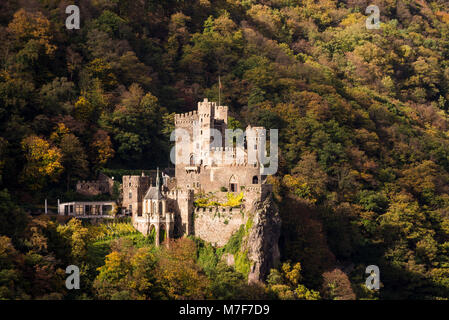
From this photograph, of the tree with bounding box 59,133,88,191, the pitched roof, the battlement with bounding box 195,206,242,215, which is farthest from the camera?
the tree with bounding box 59,133,88,191

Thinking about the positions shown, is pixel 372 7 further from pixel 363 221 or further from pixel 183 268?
pixel 183 268

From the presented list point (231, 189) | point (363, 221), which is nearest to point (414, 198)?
point (363, 221)

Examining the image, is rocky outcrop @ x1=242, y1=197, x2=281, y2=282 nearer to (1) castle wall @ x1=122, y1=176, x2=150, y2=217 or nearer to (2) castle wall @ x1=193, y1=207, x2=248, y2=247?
(2) castle wall @ x1=193, y1=207, x2=248, y2=247

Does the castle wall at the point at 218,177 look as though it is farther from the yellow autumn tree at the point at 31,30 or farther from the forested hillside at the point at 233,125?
the yellow autumn tree at the point at 31,30

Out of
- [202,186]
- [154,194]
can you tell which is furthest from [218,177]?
[154,194]

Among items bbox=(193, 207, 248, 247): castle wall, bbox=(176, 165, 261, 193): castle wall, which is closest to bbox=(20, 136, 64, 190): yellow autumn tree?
bbox=(176, 165, 261, 193): castle wall

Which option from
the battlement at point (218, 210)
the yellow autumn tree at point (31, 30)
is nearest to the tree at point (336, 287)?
the battlement at point (218, 210)
